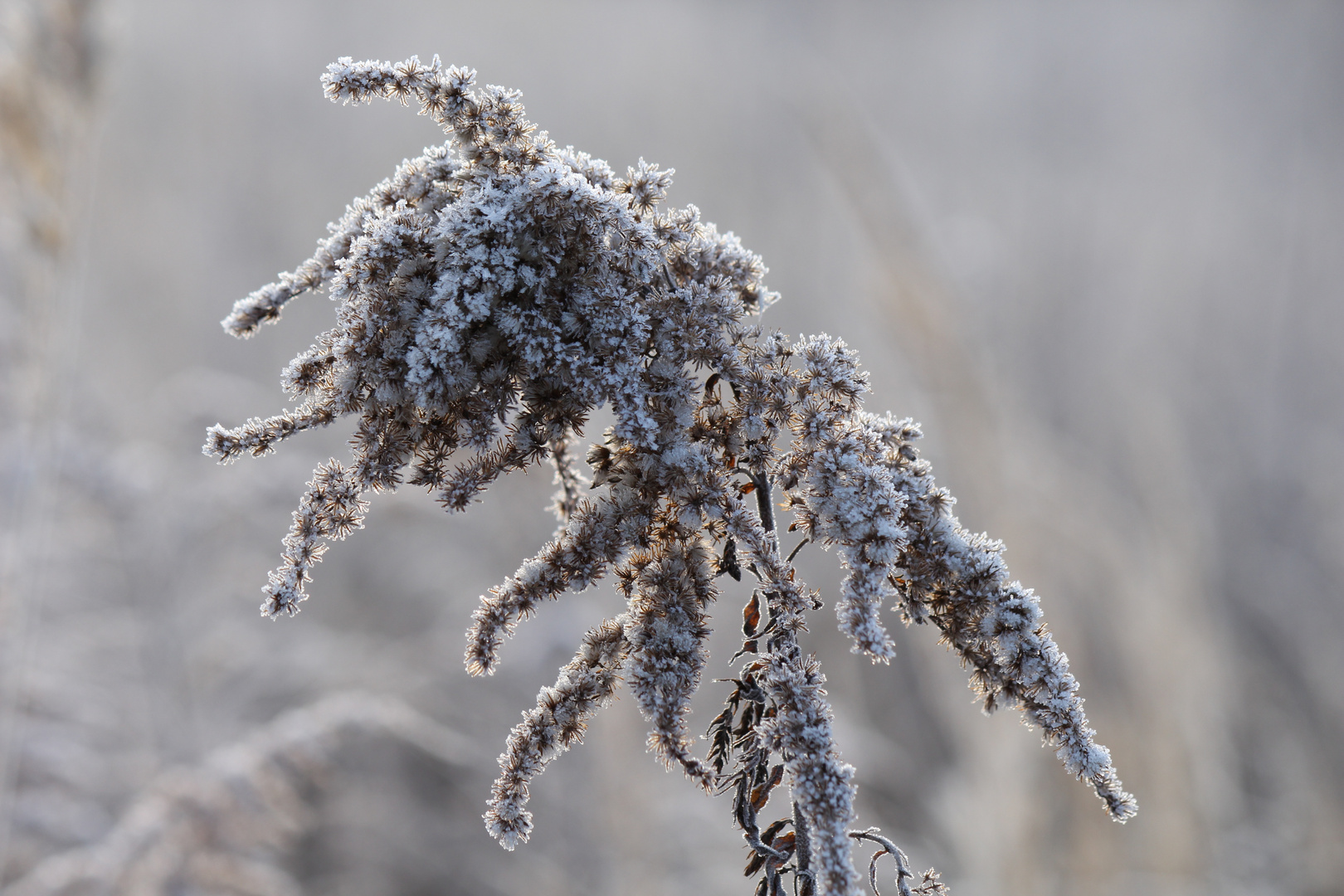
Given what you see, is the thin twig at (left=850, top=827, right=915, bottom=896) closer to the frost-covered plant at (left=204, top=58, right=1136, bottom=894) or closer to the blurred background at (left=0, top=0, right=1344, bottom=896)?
the frost-covered plant at (left=204, top=58, right=1136, bottom=894)

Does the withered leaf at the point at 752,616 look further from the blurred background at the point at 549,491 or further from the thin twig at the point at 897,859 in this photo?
the blurred background at the point at 549,491

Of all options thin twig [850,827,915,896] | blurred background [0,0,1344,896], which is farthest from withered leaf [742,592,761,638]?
blurred background [0,0,1344,896]

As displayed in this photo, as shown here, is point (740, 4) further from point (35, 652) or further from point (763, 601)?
point (763, 601)

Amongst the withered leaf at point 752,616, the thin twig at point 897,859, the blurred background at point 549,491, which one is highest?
the blurred background at point 549,491

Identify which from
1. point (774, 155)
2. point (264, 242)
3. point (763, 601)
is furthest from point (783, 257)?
point (763, 601)

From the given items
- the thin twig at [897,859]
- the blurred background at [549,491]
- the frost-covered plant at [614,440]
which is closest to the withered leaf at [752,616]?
the frost-covered plant at [614,440]
